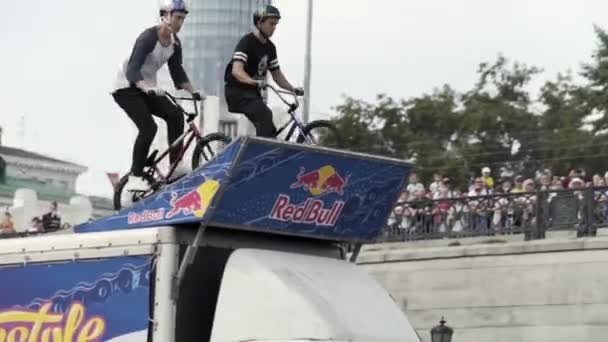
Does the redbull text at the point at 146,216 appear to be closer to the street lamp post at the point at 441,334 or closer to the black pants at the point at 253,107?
the black pants at the point at 253,107

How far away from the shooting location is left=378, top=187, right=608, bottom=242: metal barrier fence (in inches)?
1091

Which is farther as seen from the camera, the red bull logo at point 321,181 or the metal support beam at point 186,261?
the red bull logo at point 321,181

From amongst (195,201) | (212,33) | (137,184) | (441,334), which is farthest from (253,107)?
(212,33)

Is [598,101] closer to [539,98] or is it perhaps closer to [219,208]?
[539,98]

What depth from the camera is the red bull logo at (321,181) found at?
1166 centimetres

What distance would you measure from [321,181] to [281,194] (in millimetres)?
328

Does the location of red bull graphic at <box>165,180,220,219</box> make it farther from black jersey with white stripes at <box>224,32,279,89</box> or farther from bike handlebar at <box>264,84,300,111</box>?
bike handlebar at <box>264,84,300,111</box>

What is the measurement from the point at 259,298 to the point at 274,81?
4.60 m

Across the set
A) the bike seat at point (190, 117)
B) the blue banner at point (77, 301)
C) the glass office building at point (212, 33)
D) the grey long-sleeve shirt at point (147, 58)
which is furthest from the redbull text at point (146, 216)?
the glass office building at point (212, 33)

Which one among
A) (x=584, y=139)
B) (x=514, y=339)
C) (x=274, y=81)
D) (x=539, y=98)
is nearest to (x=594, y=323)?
(x=514, y=339)

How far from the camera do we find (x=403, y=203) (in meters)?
29.6

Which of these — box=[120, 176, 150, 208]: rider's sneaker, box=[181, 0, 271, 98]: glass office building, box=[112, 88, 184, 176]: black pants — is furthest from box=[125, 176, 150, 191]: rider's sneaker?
box=[181, 0, 271, 98]: glass office building

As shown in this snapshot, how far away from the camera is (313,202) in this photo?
1178 cm

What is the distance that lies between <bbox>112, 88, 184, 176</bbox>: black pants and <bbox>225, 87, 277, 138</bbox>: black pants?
53 cm
